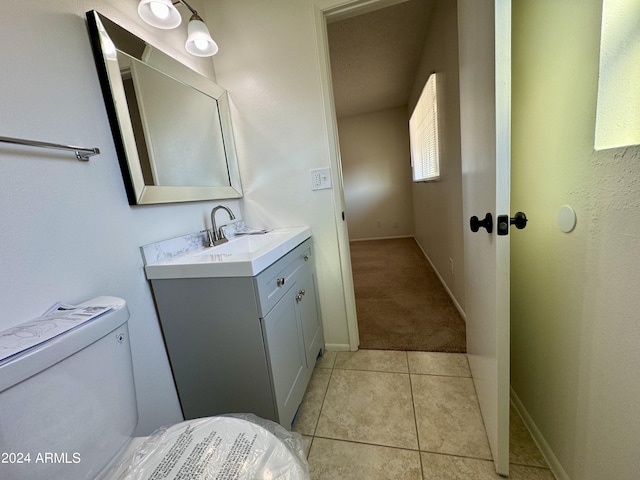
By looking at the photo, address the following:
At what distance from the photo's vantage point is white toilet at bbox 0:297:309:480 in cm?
47

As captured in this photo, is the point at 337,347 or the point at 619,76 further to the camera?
the point at 337,347

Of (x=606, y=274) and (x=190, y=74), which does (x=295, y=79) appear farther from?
(x=606, y=274)

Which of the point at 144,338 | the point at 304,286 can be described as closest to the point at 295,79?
the point at 304,286

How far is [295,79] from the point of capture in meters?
1.40

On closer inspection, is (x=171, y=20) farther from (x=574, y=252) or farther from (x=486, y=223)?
(x=574, y=252)

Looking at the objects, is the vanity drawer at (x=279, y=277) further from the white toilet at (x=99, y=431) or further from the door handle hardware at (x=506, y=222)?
the door handle hardware at (x=506, y=222)

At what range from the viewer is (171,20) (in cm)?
100

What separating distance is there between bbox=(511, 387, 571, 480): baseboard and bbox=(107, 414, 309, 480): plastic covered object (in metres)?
0.91

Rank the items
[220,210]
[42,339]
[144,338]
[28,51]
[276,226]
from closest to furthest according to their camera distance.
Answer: [42,339], [28,51], [144,338], [220,210], [276,226]

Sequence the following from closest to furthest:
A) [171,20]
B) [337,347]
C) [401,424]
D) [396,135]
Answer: [171,20]
[401,424]
[337,347]
[396,135]

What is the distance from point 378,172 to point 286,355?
428cm

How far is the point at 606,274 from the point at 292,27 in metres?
1.67

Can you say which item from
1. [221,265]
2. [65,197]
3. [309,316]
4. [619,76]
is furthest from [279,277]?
[619,76]

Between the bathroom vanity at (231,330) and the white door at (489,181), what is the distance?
30.3 inches
